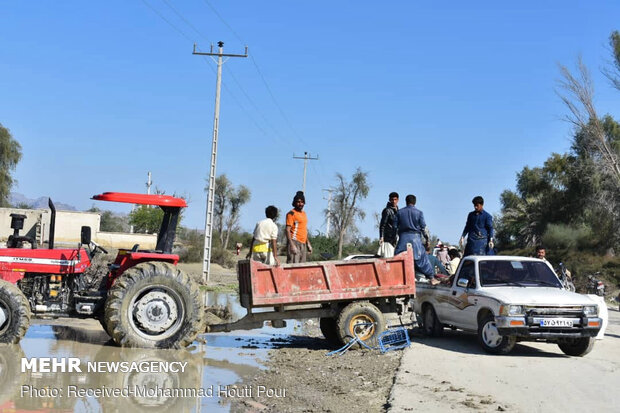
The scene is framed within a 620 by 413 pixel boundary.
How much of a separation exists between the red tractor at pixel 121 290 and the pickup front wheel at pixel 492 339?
4.45 metres

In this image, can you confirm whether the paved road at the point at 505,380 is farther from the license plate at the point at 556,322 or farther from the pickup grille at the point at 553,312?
the pickup grille at the point at 553,312

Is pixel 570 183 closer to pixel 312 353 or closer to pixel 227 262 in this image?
pixel 227 262

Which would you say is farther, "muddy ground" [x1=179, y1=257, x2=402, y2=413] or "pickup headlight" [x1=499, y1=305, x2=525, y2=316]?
"pickup headlight" [x1=499, y1=305, x2=525, y2=316]

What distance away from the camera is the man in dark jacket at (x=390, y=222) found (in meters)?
14.9

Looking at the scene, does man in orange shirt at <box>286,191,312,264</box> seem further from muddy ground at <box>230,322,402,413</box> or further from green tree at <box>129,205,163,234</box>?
green tree at <box>129,205,163,234</box>

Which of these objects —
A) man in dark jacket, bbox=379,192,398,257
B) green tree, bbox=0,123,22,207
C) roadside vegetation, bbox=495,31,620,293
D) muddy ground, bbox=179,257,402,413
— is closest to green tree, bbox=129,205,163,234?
green tree, bbox=0,123,22,207

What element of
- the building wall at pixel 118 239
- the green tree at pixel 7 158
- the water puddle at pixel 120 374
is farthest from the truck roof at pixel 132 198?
the green tree at pixel 7 158

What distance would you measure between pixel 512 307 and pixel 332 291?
2814mm

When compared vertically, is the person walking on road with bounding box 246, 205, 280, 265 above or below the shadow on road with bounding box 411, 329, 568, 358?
above

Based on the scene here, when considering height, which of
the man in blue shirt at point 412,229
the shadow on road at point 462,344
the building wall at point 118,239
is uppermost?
the building wall at point 118,239

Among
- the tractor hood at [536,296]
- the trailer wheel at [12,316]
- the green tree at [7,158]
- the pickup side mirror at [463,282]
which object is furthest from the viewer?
the green tree at [7,158]

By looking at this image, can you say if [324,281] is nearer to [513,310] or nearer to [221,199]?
[513,310]

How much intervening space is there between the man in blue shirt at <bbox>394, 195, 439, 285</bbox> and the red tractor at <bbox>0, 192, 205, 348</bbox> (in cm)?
460

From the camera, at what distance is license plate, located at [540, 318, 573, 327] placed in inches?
441
